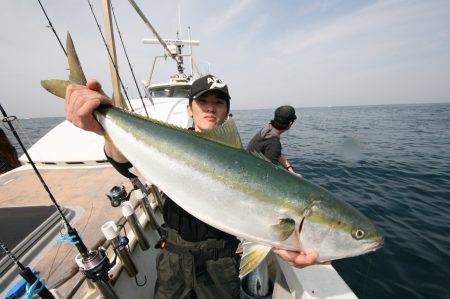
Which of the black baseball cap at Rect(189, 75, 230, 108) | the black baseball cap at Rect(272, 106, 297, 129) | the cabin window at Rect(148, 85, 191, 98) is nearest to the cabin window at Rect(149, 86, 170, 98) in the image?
the cabin window at Rect(148, 85, 191, 98)

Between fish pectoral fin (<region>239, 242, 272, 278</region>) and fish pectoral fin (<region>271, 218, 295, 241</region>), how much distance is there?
192 millimetres

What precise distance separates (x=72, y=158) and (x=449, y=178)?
17099mm

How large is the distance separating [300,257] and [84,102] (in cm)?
254

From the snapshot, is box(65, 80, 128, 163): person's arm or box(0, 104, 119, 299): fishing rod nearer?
box(65, 80, 128, 163): person's arm

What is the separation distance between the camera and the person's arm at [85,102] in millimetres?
2096

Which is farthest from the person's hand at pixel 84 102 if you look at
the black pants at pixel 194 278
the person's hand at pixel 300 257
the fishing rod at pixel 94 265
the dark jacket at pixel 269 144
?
the dark jacket at pixel 269 144

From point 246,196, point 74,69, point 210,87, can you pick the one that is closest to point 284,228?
point 246,196

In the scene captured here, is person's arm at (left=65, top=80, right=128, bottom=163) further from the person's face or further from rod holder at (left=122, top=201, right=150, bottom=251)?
rod holder at (left=122, top=201, right=150, bottom=251)

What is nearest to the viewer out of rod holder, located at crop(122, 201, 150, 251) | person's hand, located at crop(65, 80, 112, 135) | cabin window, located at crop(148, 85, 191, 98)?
person's hand, located at crop(65, 80, 112, 135)

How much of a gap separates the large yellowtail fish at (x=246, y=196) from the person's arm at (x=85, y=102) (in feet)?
1.56

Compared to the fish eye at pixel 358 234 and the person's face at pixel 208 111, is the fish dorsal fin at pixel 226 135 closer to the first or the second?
the person's face at pixel 208 111

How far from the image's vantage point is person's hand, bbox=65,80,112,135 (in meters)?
2.09

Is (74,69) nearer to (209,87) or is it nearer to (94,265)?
(209,87)

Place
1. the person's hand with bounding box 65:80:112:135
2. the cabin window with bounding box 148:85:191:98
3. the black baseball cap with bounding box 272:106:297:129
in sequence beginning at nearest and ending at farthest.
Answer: the person's hand with bounding box 65:80:112:135 < the black baseball cap with bounding box 272:106:297:129 < the cabin window with bounding box 148:85:191:98
